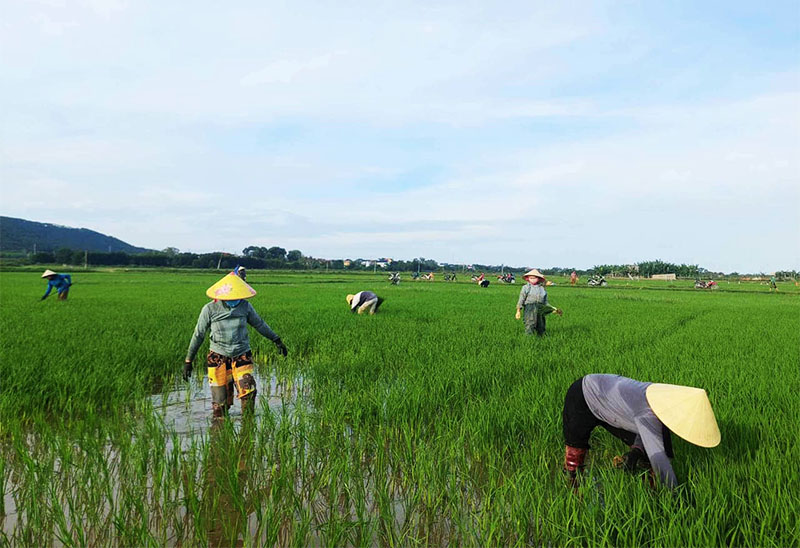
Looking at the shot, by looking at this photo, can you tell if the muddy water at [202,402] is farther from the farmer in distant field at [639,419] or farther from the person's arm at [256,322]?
the farmer in distant field at [639,419]

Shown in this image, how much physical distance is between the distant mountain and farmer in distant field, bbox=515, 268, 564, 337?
13866cm

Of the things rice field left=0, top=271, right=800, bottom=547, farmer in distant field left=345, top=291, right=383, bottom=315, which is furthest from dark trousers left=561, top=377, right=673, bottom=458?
farmer in distant field left=345, top=291, right=383, bottom=315

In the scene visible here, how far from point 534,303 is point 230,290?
4.54 metres

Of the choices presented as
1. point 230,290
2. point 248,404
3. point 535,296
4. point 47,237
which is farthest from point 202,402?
point 47,237

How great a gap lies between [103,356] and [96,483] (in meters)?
3.22

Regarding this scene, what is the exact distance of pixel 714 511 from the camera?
194 cm

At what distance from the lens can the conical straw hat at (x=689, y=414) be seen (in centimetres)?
194

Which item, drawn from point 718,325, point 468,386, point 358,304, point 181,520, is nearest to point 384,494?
point 181,520

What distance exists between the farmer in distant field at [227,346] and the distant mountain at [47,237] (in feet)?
456

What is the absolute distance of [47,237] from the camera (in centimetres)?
13962

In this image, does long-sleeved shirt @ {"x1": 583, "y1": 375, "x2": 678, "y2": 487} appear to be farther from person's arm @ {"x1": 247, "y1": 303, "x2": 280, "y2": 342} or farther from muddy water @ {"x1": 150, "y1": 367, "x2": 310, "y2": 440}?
person's arm @ {"x1": 247, "y1": 303, "x2": 280, "y2": 342}

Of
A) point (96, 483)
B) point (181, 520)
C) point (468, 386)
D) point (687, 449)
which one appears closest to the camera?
point (181, 520)

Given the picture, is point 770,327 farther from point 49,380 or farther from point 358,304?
point 49,380

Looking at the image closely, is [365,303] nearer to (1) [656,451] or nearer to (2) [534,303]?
(2) [534,303]
